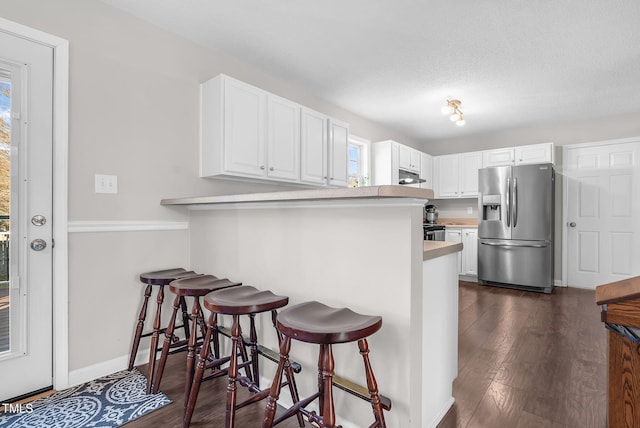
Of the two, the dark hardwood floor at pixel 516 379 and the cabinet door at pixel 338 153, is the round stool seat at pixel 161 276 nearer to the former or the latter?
the dark hardwood floor at pixel 516 379

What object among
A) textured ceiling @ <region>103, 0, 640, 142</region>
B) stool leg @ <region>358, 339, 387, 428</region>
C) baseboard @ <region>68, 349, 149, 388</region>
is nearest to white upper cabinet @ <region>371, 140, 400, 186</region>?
textured ceiling @ <region>103, 0, 640, 142</region>

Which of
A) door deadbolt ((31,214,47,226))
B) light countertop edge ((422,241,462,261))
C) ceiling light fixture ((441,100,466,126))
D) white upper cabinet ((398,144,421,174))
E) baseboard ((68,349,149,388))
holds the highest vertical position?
ceiling light fixture ((441,100,466,126))

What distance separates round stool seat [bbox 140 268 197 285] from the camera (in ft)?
6.61

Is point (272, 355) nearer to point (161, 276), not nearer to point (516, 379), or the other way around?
point (161, 276)

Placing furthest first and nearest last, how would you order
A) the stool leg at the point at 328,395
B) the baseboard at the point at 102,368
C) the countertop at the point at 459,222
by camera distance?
the countertop at the point at 459,222
the baseboard at the point at 102,368
the stool leg at the point at 328,395

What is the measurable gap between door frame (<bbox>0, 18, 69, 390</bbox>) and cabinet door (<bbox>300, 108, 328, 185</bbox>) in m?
1.78

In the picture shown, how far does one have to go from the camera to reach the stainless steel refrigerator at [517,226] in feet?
14.4

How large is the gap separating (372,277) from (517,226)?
4.04m

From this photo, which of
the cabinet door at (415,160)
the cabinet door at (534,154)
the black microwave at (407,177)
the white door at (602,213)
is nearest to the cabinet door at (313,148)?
the black microwave at (407,177)

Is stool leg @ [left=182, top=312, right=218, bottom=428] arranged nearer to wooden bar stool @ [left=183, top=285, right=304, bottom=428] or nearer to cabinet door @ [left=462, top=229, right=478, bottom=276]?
wooden bar stool @ [left=183, top=285, right=304, bottom=428]

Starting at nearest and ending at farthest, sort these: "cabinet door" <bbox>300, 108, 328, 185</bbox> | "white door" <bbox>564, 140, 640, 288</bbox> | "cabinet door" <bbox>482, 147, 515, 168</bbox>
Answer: "cabinet door" <bbox>300, 108, 328, 185</bbox>, "white door" <bbox>564, 140, 640, 288</bbox>, "cabinet door" <bbox>482, 147, 515, 168</bbox>

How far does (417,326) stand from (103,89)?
232 centimetres

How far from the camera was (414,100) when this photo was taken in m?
3.86

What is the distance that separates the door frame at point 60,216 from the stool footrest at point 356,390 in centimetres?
165
